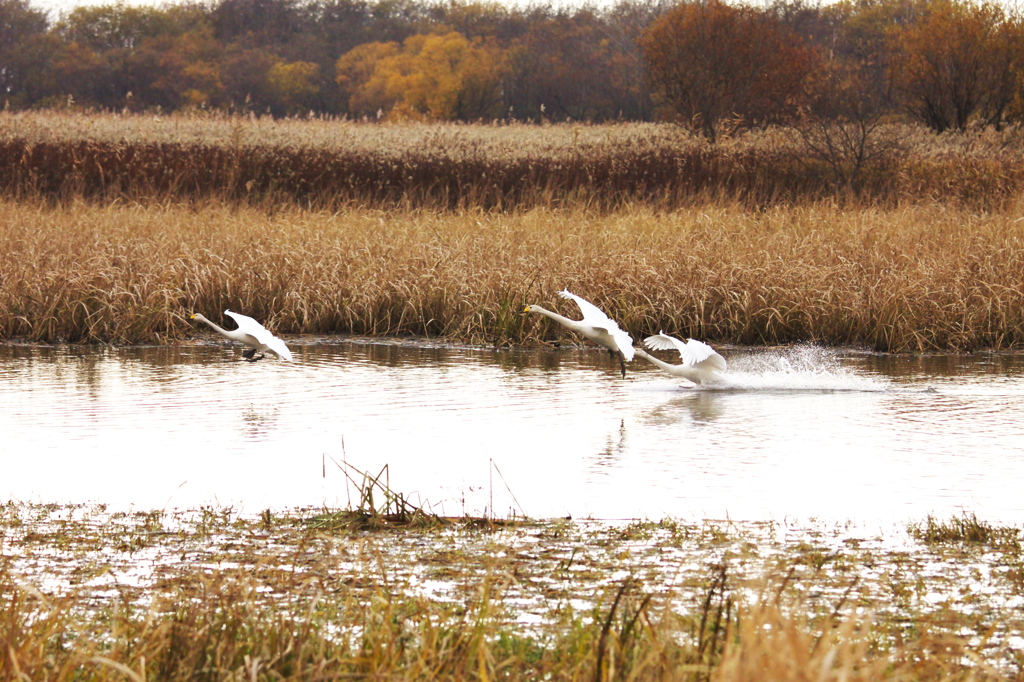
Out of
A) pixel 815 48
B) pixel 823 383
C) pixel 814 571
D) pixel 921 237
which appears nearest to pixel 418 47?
pixel 815 48

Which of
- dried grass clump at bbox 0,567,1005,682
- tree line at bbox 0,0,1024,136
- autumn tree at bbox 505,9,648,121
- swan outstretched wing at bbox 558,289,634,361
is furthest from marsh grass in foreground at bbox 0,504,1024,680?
autumn tree at bbox 505,9,648,121

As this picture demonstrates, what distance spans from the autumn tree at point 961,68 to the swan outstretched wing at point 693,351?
2129 cm

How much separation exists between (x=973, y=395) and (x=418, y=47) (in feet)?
196

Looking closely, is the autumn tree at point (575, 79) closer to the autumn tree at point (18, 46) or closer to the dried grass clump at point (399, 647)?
the autumn tree at point (18, 46)

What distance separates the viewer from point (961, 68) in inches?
1144

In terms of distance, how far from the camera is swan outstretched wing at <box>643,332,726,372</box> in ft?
29.3

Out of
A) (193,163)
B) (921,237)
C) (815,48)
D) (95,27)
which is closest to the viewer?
(921,237)

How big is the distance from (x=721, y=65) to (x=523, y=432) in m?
22.1

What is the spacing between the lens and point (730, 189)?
20.3m

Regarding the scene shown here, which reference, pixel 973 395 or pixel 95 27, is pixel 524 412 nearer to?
pixel 973 395

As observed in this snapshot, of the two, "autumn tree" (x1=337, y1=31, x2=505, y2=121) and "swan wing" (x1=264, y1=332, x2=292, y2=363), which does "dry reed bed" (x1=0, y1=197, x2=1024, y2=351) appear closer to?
"swan wing" (x1=264, y1=332, x2=292, y2=363)

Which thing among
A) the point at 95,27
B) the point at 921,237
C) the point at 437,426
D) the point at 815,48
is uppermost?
the point at 95,27

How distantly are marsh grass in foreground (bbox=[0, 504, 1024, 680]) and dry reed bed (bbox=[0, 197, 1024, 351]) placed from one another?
6668 millimetres

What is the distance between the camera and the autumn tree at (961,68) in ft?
95.7
